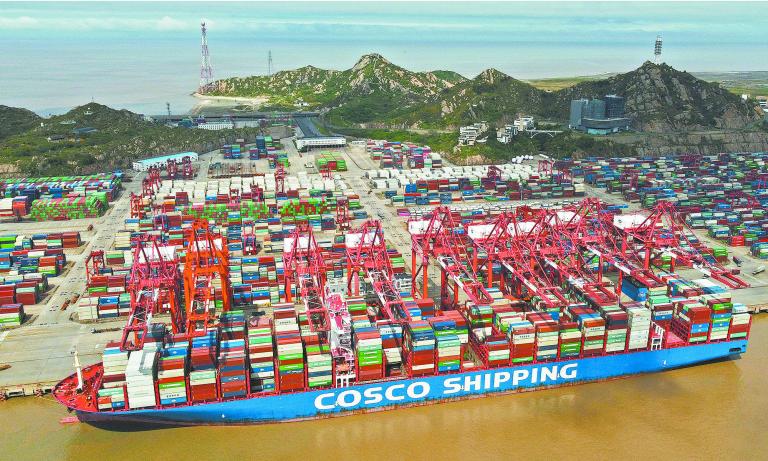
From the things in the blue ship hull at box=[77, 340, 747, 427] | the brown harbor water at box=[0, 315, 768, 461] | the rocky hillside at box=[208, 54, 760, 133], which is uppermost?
the rocky hillside at box=[208, 54, 760, 133]

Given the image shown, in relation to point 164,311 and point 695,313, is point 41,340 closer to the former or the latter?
point 164,311

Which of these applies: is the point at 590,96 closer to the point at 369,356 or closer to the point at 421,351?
the point at 421,351

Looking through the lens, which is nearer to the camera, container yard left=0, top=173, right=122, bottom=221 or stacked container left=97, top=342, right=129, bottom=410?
stacked container left=97, top=342, right=129, bottom=410

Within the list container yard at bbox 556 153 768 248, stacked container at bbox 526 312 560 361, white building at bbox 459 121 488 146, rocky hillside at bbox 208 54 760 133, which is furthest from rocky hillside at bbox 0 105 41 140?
stacked container at bbox 526 312 560 361

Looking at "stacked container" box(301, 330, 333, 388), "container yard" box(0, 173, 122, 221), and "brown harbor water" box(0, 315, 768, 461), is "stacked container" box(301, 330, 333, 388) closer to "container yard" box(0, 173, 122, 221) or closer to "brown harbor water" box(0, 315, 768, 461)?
"brown harbor water" box(0, 315, 768, 461)

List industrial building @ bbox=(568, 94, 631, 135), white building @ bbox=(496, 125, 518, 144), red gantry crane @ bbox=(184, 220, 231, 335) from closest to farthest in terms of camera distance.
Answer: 1. red gantry crane @ bbox=(184, 220, 231, 335)
2. white building @ bbox=(496, 125, 518, 144)
3. industrial building @ bbox=(568, 94, 631, 135)

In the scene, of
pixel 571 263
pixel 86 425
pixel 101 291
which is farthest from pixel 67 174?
pixel 571 263
